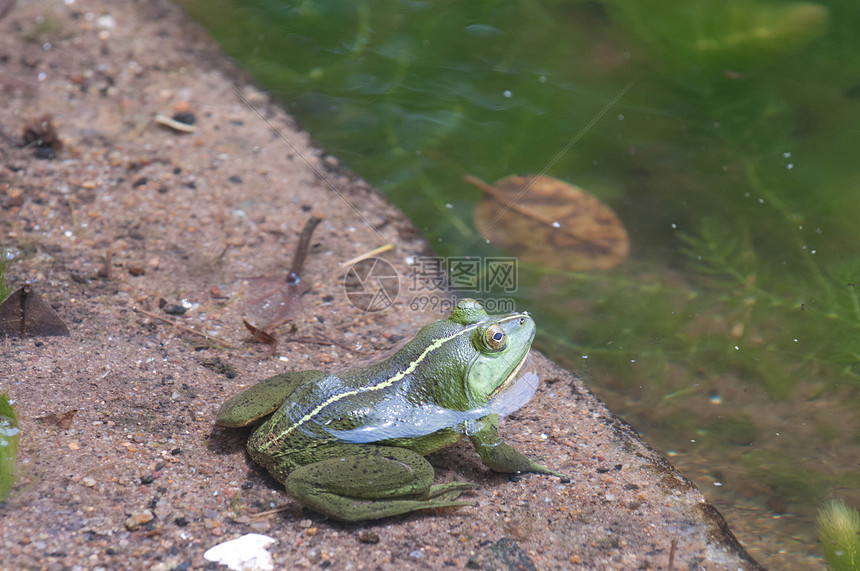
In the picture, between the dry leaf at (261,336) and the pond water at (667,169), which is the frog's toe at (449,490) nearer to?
the pond water at (667,169)

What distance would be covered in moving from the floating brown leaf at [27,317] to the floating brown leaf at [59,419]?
0.72 metres

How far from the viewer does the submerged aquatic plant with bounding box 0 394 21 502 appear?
8.89 feet

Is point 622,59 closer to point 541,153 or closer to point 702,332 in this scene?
point 541,153

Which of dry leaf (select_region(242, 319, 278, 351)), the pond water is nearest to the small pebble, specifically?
dry leaf (select_region(242, 319, 278, 351))

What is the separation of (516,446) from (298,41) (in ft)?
17.8

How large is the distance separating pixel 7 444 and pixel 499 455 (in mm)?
2343

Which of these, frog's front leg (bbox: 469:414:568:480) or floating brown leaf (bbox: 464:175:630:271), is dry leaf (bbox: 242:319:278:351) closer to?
frog's front leg (bbox: 469:414:568:480)

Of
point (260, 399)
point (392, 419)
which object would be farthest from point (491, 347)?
point (260, 399)

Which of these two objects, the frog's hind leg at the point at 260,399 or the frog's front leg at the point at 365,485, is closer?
the frog's front leg at the point at 365,485

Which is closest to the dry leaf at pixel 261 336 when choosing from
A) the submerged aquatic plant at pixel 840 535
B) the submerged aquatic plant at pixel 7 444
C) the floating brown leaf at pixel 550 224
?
the submerged aquatic plant at pixel 7 444

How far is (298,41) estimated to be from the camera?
7.04 meters

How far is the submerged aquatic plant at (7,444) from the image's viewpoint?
2.71 metres

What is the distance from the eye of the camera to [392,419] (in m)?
3.22

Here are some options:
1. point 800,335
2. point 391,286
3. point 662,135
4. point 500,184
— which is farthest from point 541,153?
point 800,335
